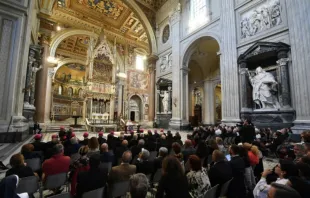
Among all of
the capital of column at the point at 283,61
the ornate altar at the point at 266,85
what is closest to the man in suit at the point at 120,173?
the ornate altar at the point at 266,85

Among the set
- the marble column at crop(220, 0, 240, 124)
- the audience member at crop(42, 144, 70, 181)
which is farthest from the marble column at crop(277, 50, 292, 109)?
the audience member at crop(42, 144, 70, 181)

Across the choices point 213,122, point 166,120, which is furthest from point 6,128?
point 213,122

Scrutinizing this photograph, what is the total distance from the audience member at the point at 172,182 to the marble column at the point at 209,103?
13077 millimetres

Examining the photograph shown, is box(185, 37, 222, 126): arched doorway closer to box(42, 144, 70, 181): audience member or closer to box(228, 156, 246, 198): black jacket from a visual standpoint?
box(228, 156, 246, 198): black jacket

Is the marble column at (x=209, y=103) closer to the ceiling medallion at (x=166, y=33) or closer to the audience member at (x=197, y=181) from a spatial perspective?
the ceiling medallion at (x=166, y=33)

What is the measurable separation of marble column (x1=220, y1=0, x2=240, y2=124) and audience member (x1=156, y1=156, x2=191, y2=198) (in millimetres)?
7348

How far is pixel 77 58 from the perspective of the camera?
814 inches

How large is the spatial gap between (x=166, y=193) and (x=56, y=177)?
1648 mm

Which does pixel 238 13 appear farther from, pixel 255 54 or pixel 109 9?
pixel 109 9

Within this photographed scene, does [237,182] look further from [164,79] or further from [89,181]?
[164,79]

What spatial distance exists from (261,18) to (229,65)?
2589mm

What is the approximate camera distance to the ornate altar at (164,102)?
13375 millimetres

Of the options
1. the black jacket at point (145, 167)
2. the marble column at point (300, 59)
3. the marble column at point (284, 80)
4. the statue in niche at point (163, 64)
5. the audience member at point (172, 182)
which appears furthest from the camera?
the statue in niche at point (163, 64)

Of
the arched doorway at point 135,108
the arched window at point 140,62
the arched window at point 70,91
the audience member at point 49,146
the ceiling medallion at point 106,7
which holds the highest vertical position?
the ceiling medallion at point 106,7
